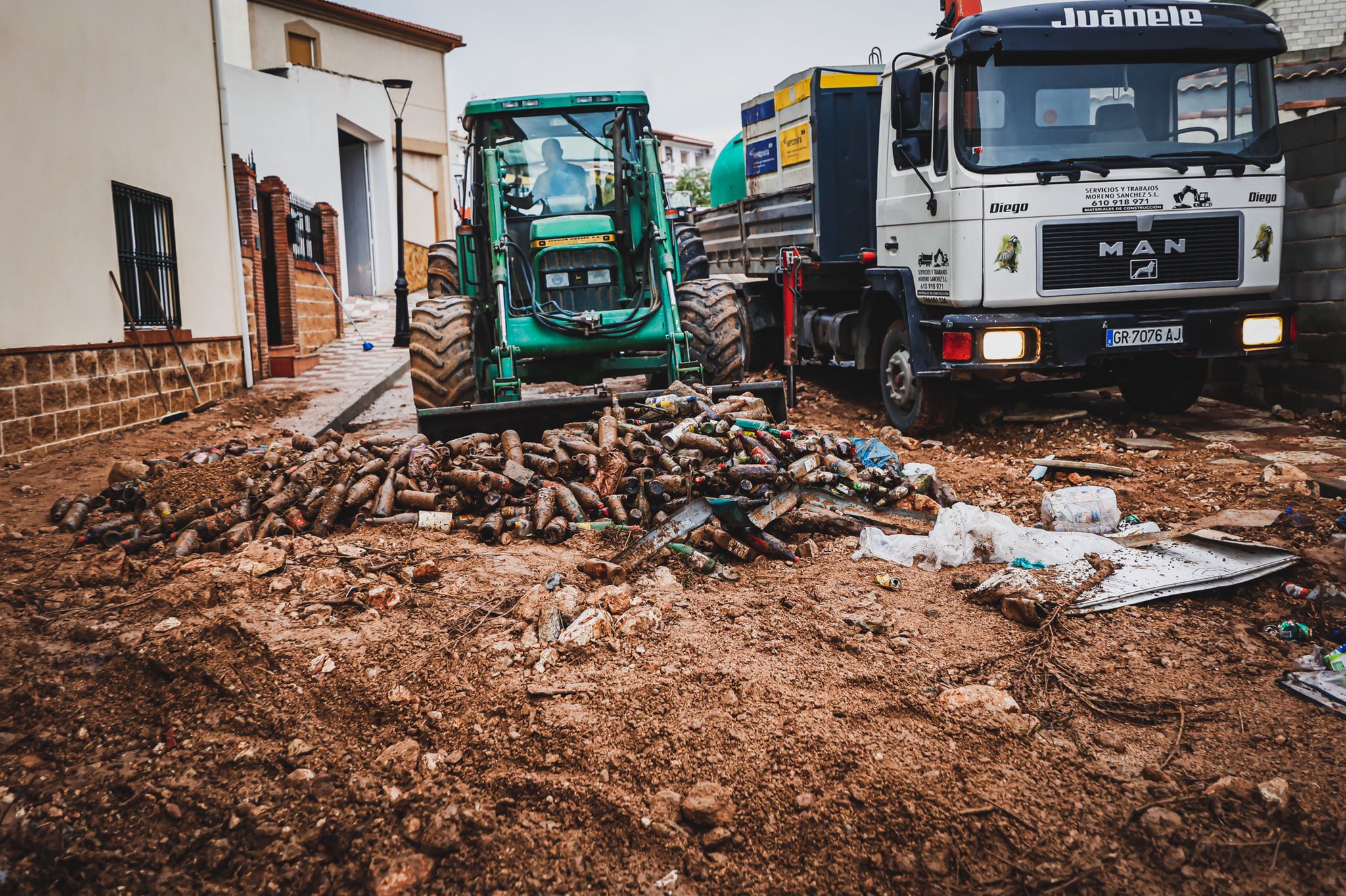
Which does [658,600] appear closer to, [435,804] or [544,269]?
[435,804]

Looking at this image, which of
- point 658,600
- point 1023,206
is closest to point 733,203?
point 1023,206

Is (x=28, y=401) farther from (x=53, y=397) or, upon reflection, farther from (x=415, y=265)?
(x=415, y=265)

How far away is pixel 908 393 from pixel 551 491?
3943 millimetres

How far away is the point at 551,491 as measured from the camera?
19.8ft

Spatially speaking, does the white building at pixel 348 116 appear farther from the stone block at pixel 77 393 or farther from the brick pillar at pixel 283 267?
the stone block at pixel 77 393

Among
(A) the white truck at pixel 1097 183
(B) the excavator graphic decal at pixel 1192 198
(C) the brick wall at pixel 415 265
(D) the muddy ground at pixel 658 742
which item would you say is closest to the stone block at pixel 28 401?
(D) the muddy ground at pixel 658 742

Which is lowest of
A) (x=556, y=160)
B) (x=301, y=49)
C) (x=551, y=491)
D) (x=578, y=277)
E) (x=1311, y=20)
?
(x=551, y=491)

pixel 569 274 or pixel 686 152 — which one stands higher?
pixel 686 152

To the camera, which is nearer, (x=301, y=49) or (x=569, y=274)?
(x=569, y=274)

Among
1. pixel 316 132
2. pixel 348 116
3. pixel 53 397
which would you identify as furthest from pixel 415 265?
pixel 53 397

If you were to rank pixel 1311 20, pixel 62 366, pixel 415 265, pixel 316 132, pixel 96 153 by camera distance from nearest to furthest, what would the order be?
pixel 62 366 → pixel 96 153 → pixel 1311 20 → pixel 316 132 → pixel 415 265

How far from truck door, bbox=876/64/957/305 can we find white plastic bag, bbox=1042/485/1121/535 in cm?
250

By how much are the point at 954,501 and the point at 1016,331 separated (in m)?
1.97

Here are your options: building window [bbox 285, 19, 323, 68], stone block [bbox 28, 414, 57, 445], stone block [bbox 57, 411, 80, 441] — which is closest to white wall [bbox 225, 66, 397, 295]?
building window [bbox 285, 19, 323, 68]
